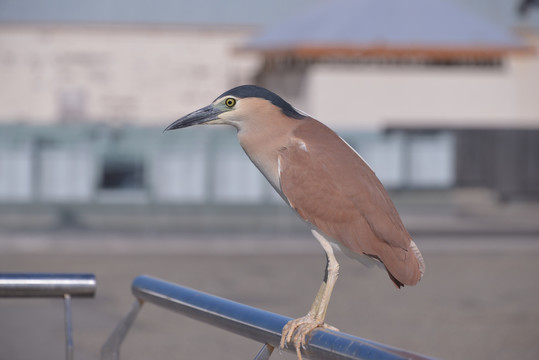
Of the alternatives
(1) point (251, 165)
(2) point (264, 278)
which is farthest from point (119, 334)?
(1) point (251, 165)

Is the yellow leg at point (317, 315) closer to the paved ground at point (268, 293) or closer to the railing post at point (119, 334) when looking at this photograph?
the paved ground at point (268, 293)

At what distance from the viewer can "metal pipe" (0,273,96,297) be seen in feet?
10.3

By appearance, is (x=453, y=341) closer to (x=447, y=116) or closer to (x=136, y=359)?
(x=136, y=359)

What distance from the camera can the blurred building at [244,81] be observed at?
18562 mm

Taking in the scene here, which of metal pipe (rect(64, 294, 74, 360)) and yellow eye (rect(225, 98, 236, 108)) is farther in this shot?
metal pipe (rect(64, 294, 74, 360))

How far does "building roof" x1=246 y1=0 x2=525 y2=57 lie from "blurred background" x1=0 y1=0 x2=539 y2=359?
0.22ft

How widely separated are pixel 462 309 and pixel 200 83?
25.8m

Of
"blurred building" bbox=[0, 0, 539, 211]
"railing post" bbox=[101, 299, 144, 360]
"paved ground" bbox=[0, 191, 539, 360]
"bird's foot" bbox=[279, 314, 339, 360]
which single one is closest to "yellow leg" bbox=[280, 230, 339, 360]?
"bird's foot" bbox=[279, 314, 339, 360]

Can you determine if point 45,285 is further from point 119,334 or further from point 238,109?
point 238,109

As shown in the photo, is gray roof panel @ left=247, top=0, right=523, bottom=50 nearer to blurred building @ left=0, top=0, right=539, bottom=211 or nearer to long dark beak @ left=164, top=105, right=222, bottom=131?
blurred building @ left=0, top=0, right=539, bottom=211

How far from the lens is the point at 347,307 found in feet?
32.7

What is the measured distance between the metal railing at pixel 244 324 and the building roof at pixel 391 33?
22834mm

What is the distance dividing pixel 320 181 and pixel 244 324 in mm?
430

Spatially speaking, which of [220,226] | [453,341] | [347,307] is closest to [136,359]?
[453,341]
